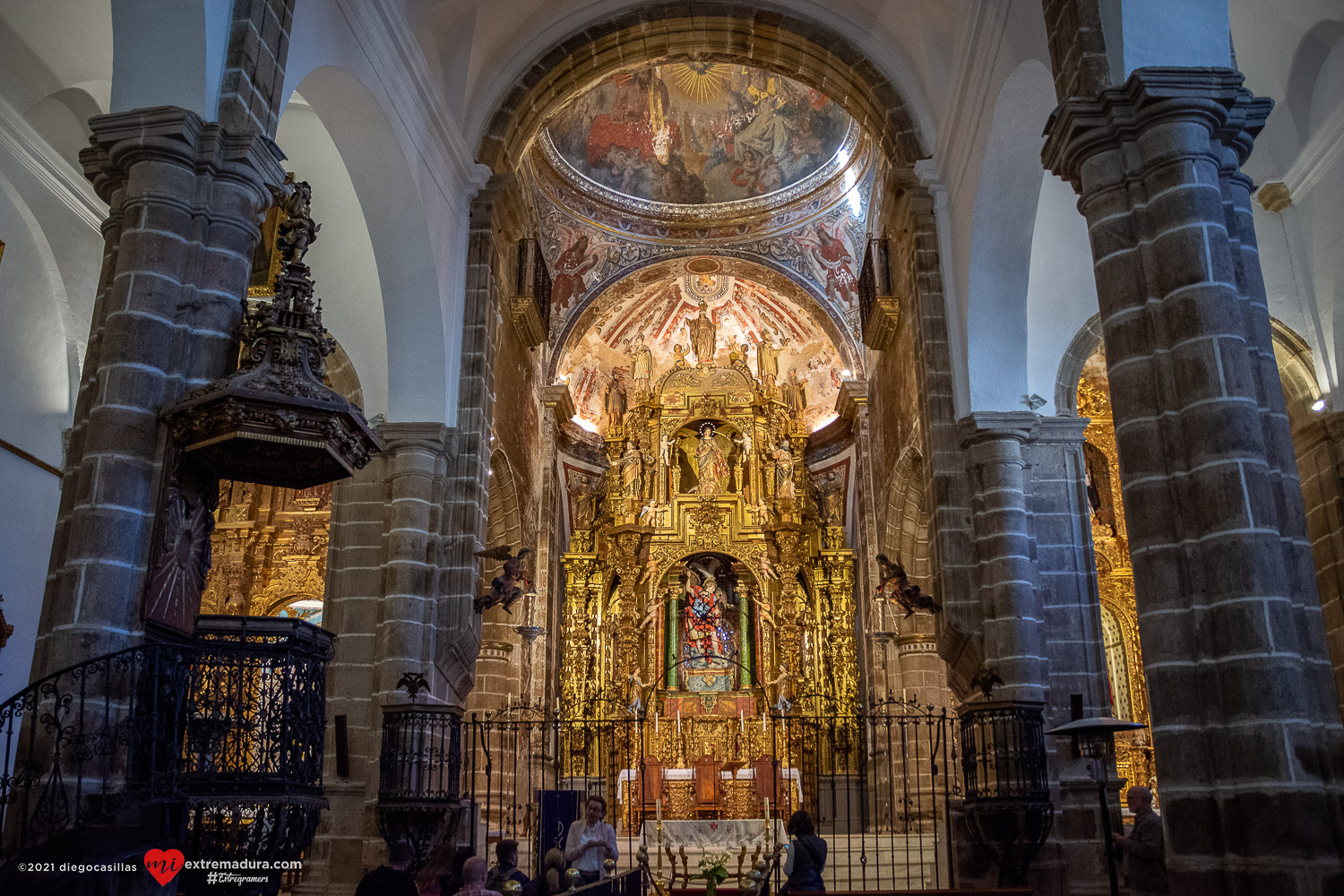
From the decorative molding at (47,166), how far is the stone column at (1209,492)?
9.30 meters

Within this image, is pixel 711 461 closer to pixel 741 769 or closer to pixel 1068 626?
pixel 741 769

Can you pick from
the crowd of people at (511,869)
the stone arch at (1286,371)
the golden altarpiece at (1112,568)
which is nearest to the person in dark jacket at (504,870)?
the crowd of people at (511,869)

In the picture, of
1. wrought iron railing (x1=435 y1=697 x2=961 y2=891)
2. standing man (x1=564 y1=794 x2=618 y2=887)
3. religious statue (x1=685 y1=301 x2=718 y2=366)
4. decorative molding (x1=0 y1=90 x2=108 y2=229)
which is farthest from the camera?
religious statue (x1=685 y1=301 x2=718 y2=366)

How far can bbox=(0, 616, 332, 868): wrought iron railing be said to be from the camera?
5.61 metres

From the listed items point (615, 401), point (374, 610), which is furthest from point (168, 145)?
point (615, 401)

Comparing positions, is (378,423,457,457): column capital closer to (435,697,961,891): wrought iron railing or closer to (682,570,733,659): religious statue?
(435,697,961,891): wrought iron railing

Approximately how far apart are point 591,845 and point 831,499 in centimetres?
1414

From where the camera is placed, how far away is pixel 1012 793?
963 centimetres

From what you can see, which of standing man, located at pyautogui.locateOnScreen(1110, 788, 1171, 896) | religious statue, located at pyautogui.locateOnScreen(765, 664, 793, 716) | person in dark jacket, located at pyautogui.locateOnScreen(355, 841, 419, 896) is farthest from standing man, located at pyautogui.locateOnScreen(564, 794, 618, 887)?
religious statue, located at pyautogui.locateOnScreen(765, 664, 793, 716)

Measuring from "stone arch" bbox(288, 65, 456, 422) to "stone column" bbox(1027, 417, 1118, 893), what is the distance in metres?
6.50

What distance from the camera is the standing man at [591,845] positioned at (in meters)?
8.13

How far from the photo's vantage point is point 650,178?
21.0 m

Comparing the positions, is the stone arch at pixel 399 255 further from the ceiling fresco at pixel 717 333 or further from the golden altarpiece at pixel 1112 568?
the golden altarpiece at pixel 1112 568

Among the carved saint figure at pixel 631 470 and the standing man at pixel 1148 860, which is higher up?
the carved saint figure at pixel 631 470
